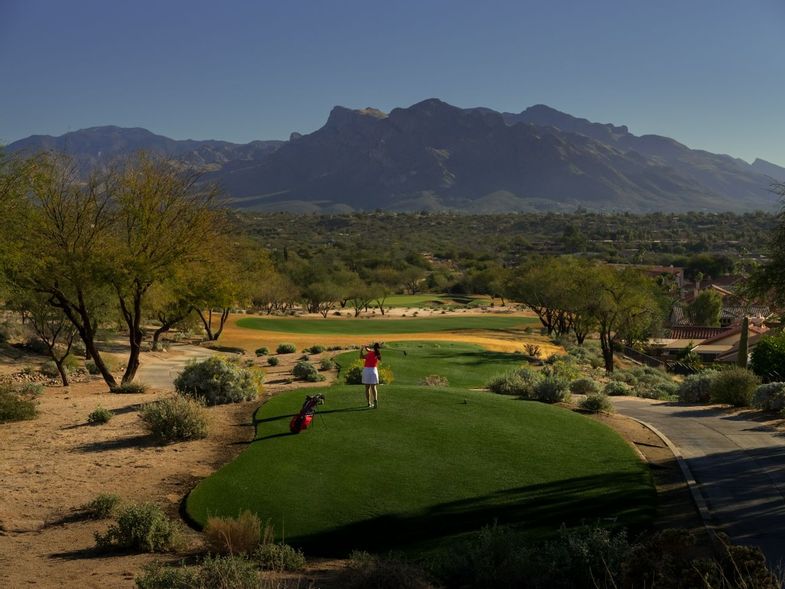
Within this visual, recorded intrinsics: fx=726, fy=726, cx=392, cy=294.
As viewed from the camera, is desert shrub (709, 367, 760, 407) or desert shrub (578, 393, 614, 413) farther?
desert shrub (709, 367, 760, 407)

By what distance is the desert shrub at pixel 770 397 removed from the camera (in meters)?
21.0

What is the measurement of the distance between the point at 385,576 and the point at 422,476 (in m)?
4.44

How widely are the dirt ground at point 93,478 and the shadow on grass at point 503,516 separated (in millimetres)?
450

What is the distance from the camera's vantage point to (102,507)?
39.9ft

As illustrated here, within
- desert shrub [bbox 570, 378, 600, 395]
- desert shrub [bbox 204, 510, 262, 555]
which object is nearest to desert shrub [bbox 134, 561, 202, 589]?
desert shrub [bbox 204, 510, 262, 555]

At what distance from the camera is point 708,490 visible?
1258 centimetres

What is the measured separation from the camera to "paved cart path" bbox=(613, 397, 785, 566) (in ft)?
34.9

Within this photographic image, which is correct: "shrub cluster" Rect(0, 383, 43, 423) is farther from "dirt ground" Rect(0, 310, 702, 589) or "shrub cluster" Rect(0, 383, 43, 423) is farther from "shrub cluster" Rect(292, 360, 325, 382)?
"shrub cluster" Rect(292, 360, 325, 382)

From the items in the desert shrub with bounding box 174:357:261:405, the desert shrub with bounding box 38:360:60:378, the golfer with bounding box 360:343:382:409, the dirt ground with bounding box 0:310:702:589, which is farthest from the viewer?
the desert shrub with bounding box 38:360:60:378

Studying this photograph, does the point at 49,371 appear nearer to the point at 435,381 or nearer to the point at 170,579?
the point at 435,381

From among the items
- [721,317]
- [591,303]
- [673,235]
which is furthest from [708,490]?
[673,235]

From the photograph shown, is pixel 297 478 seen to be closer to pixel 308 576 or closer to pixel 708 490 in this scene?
pixel 308 576

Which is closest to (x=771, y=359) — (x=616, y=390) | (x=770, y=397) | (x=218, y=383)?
(x=616, y=390)

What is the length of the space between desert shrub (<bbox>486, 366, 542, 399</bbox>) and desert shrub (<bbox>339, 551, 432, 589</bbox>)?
14.3 meters
